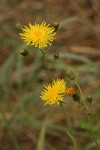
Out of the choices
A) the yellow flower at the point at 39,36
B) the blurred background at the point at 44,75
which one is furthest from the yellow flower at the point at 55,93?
the blurred background at the point at 44,75

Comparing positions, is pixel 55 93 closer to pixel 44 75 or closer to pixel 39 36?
pixel 39 36

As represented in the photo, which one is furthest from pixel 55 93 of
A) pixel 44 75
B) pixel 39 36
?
pixel 44 75

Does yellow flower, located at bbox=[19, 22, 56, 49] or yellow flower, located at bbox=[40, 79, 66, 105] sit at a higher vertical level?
yellow flower, located at bbox=[19, 22, 56, 49]

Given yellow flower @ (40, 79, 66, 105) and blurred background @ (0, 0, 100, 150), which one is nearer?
yellow flower @ (40, 79, 66, 105)

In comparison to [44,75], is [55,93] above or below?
below

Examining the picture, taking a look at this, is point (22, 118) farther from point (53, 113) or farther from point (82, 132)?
point (82, 132)

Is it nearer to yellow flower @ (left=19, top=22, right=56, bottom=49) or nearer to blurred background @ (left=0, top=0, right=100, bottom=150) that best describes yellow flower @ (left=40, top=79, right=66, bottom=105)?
yellow flower @ (left=19, top=22, right=56, bottom=49)

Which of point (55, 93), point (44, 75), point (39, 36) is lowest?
point (55, 93)

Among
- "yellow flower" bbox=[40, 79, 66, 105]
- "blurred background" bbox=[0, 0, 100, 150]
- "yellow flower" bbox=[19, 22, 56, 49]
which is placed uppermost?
"blurred background" bbox=[0, 0, 100, 150]

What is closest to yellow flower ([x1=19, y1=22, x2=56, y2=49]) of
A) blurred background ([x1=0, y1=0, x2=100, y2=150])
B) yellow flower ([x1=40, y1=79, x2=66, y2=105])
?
yellow flower ([x1=40, y1=79, x2=66, y2=105])
